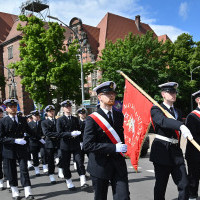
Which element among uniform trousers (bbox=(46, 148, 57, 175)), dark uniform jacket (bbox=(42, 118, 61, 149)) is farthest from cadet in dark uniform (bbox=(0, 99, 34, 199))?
dark uniform jacket (bbox=(42, 118, 61, 149))

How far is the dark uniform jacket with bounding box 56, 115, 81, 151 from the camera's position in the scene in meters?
6.76

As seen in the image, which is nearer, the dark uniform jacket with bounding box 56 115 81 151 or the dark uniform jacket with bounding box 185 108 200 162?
the dark uniform jacket with bounding box 185 108 200 162

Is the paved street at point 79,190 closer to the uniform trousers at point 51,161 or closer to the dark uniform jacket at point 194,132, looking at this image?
the uniform trousers at point 51,161

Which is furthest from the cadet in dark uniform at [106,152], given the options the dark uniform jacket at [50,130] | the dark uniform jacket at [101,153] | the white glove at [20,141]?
the dark uniform jacket at [50,130]

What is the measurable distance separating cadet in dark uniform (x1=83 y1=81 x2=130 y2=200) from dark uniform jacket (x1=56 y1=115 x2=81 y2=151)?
2.97 meters

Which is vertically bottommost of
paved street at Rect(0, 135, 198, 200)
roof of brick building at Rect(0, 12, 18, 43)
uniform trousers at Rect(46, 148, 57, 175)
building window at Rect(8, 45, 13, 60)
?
paved street at Rect(0, 135, 198, 200)

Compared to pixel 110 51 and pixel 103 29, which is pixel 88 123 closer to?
pixel 110 51

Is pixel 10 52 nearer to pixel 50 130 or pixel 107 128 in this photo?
pixel 50 130

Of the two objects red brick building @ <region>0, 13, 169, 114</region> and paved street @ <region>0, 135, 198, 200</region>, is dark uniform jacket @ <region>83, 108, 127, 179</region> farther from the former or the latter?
red brick building @ <region>0, 13, 169, 114</region>

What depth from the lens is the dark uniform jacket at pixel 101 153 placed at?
3615 mm

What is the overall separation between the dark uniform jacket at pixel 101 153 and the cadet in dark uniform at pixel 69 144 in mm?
2897

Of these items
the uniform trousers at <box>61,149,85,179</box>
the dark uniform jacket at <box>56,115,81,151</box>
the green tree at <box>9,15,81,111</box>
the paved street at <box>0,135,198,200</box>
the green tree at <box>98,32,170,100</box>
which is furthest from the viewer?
the green tree at <box>98,32,170,100</box>

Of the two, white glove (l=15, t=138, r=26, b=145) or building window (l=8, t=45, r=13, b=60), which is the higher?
building window (l=8, t=45, r=13, b=60)

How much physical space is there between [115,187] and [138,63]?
25.8 meters
